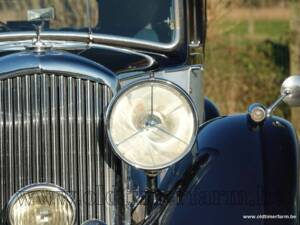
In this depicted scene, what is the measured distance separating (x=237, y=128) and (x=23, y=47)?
1219mm

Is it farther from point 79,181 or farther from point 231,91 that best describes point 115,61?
point 231,91

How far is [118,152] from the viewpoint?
4.48 meters

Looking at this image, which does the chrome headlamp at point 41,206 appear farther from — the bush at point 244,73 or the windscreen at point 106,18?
the bush at point 244,73

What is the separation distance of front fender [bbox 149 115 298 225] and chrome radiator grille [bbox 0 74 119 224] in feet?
1.43

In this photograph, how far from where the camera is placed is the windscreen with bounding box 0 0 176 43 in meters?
5.39

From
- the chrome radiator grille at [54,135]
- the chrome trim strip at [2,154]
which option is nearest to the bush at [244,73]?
the chrome radiator grille at [54,135]

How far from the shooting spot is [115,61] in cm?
501

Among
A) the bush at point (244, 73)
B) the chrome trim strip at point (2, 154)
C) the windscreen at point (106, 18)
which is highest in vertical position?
the windscreen at point (106, 18)

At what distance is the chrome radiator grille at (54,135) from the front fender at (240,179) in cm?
44

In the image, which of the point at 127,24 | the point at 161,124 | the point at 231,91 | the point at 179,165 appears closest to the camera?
the point at 161,124

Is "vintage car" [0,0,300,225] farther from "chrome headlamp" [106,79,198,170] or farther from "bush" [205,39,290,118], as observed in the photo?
"bush" [205,39,290,118]

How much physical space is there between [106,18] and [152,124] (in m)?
1.14

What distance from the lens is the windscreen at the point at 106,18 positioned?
539 cm

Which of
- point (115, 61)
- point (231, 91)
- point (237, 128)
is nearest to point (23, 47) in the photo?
point (115, 61)
